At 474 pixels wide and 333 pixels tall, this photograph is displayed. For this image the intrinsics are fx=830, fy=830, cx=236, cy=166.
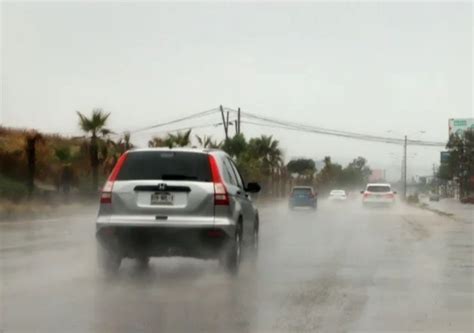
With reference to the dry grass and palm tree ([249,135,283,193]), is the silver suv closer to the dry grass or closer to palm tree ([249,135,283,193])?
the dry grass

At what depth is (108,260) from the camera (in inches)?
Answer: 451

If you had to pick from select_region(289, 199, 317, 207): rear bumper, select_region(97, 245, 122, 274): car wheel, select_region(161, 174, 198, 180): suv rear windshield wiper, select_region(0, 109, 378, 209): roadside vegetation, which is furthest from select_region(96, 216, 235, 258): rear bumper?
select_region(289, 199, 317, 207): rear bumper

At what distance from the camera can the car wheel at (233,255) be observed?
11.2 metres

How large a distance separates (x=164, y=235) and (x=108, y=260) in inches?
42.3

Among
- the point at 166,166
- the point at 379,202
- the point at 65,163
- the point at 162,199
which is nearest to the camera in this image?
the point at 162,199

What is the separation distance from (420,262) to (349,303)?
17.8 ft

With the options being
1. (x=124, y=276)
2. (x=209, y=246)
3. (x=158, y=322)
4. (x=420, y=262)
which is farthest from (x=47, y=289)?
(x=420, y=262)

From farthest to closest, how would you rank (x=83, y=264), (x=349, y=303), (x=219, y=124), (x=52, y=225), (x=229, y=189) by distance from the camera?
(x=219, y=124), (x=52, y=225), (x=83, y=264), (x=229, y=189), (x=349, y=303)

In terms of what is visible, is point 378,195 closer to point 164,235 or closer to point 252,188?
point 252,188

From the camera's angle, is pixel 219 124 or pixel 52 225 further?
pixel 219 124

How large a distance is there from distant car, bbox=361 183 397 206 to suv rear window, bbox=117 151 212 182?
4012 centimetres

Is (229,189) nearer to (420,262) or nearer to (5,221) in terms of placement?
(420,262)

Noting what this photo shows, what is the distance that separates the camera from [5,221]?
27688 millimetres

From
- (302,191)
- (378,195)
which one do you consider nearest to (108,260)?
(302,191)
